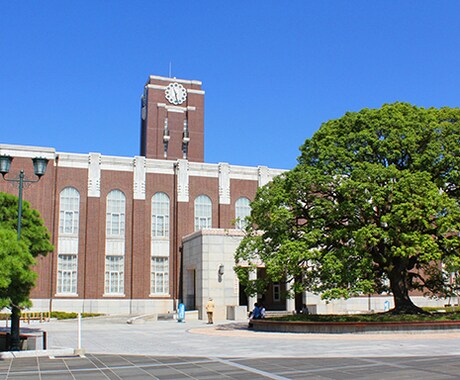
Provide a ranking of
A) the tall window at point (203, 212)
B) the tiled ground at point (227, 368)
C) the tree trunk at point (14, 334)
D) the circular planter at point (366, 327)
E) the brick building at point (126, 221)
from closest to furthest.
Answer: the tiled ground at point (227, 368)
the tree trunk at point (14, 334)
the circular planter at point (366, 327)
the brick building at point (126, 221)
the tall window at point (203, 212)

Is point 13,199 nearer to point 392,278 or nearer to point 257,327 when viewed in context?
point 257,327

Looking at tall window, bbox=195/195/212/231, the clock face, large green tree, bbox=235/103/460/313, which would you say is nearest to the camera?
large green tree, bbox=235/103/460/313

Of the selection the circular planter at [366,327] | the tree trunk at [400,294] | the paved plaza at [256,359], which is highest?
the tree trunk at [400,294]

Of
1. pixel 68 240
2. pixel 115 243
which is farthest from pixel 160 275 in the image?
pixel 68 240

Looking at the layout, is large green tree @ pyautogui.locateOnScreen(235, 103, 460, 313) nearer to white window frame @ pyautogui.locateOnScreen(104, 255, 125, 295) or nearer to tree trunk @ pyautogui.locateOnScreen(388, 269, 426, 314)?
tree trunk @ pyautogui.locateOnScreen(388, 269, 426, 314)

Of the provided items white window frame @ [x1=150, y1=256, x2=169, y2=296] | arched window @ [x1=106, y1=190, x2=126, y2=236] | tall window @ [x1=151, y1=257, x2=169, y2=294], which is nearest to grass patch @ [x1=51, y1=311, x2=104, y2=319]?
white window frame @ [x1=150, y1=256, x2=169, y2=296]

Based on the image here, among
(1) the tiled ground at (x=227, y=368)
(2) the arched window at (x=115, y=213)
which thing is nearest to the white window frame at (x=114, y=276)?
(2) the arched window at (x=115, y=213)

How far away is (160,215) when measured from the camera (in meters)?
43.0

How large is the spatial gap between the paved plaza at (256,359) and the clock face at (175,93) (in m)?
42.7

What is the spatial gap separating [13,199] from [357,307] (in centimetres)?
2990

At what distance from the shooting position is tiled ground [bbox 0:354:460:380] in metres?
11.2

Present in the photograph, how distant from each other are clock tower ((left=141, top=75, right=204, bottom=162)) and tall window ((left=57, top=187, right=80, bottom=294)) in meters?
18.3

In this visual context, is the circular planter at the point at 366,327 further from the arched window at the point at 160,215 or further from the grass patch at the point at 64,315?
the arched window at the point at 160,215

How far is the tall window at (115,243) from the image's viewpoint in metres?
41.1
